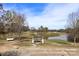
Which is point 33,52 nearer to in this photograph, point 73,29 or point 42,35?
point 42,35

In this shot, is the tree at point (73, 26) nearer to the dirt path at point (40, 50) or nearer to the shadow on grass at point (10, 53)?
the dirt path at point (40, 50)

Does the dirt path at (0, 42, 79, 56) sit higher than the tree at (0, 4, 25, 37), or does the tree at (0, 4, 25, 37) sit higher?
the tree at (0, 4, 25, 37)

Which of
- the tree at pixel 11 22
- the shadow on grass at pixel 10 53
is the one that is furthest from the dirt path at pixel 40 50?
the tree at pixel 11 22

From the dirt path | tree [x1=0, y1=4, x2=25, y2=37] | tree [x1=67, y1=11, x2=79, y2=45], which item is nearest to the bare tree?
tree [x1=67, y1=11, x2=79, y2=45]

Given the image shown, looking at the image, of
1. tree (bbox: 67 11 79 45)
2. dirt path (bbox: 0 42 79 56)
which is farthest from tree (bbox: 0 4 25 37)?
tree (bbox: 67 11 79 45)

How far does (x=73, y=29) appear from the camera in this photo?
194cm

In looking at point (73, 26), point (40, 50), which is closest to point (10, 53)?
point (40, 50)

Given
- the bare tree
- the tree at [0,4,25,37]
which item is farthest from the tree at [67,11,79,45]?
the tree at [0,4,25,37]

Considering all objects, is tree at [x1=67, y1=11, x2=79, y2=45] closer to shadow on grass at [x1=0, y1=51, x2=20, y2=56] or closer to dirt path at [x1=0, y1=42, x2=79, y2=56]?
dirt path at [x1=0, y1=42, x2=79, y2=56]

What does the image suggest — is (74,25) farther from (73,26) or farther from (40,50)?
(40,50)

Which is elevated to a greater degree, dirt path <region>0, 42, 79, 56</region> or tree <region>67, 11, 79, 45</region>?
tree <region>67, 11, 79, 45</region>

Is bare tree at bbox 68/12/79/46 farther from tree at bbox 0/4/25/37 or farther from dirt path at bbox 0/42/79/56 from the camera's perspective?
tree at bbox 0/4/25/37

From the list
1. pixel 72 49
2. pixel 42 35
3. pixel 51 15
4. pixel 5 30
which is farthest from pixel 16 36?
pixel 72 49

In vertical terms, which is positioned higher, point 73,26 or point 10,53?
point 73,26
